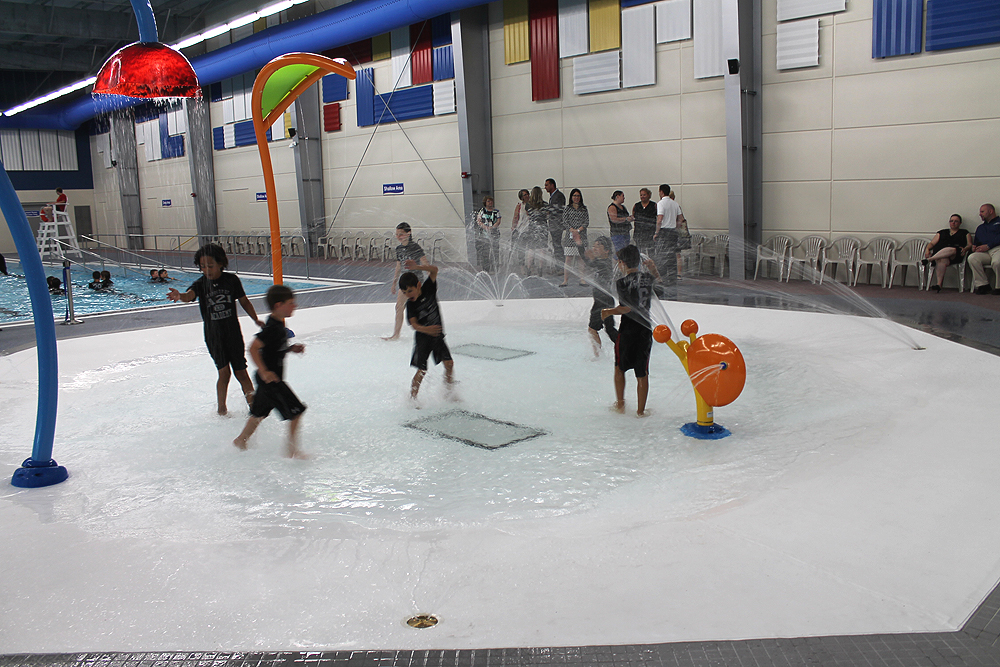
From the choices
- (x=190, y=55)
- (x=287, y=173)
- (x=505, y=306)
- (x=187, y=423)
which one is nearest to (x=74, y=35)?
(x=190, y=55)

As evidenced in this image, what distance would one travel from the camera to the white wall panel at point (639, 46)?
45.1 ft

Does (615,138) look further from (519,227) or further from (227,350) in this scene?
(227,350)

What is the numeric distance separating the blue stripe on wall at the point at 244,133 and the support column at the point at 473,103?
9514mm

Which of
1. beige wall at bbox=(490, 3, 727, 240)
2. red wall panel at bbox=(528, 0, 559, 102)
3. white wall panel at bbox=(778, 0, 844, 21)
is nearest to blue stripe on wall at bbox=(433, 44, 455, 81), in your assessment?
beige wall at bbox=(490, 3, 727, 240)

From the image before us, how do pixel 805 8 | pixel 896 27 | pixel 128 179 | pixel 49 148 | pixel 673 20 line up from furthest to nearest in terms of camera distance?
pixel 49 148 → pixel 128 179 → pixel 673 20 → pixel 805 8 → pixel 896 27

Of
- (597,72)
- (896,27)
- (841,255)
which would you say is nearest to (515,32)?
(597,72)

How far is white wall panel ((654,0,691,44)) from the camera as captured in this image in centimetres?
1322

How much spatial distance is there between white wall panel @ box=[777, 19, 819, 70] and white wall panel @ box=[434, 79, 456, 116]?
7.52 m

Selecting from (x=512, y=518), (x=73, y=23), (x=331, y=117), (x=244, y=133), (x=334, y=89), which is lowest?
(x=512, y=518)

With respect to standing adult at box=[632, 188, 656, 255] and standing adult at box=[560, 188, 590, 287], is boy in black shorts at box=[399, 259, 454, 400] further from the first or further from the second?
standing adult at box=[560, 188, 590, 287]

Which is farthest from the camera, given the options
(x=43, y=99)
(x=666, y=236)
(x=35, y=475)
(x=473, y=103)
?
(x=43, y=99)

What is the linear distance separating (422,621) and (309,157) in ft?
63.8

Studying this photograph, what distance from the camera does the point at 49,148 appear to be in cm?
3116

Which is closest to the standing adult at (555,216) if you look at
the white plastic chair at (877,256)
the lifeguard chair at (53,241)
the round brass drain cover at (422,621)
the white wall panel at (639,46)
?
the white wall panel at (639,46)
